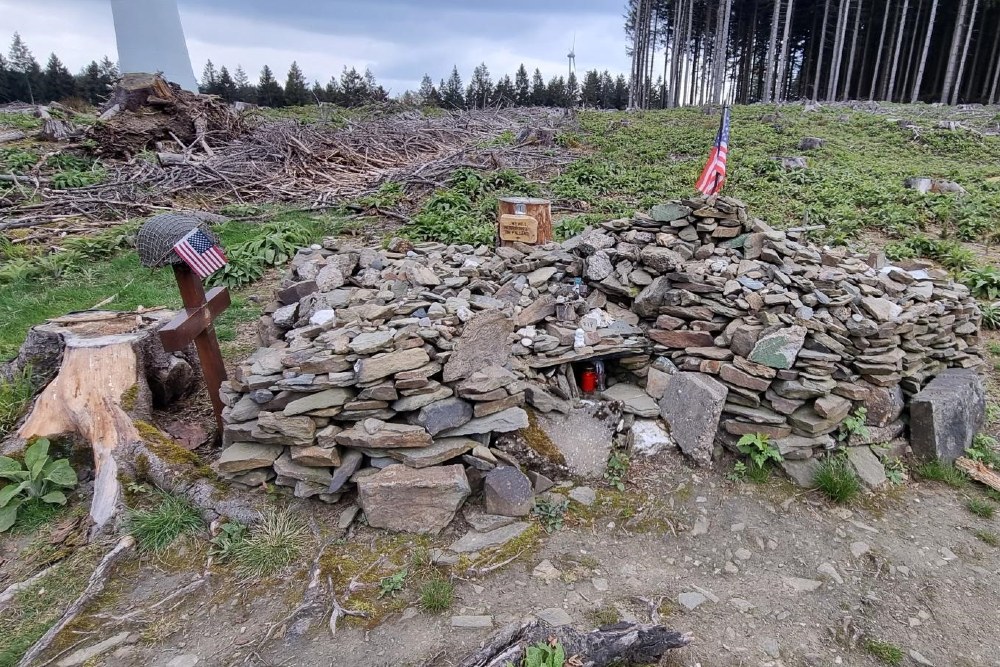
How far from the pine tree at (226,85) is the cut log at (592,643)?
42.6 meters

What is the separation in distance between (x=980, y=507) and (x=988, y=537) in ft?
1.26

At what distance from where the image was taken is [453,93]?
128 feet

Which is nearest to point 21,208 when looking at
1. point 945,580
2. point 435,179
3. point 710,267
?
point 435,179

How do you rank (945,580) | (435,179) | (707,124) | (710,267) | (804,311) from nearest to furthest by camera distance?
(945,580) < (804,311) < (710,267) < (435,179) < (707,124)

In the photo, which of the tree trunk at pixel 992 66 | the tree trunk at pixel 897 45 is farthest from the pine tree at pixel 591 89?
the tree trunk at pixel 992 66

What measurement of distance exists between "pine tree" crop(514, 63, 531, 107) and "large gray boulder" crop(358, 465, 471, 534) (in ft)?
147

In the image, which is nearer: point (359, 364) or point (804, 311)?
point (359, 364)

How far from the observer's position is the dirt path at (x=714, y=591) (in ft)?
9.78

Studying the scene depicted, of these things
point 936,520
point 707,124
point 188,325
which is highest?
point 707,124

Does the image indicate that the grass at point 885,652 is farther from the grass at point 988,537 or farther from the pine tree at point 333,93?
the pine tree at point 333,93

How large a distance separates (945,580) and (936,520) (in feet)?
2.46

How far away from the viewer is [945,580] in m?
3.54

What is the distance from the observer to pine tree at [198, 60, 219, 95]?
3844 centimetres

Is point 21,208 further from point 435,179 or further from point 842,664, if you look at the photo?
point 842,664
